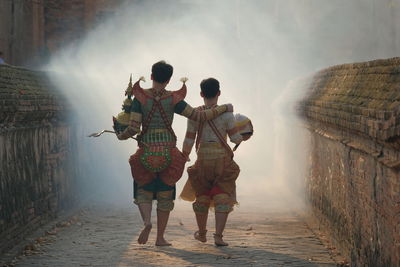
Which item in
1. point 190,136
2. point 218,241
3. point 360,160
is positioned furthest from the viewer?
point 190,136

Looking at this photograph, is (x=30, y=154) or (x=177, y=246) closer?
(x=177, y=246)

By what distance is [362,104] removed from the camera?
755 centimetres

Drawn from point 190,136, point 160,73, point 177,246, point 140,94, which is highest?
point 160,73

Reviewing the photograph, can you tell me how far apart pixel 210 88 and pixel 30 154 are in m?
2.43

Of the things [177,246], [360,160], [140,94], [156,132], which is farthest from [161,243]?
[360,160]

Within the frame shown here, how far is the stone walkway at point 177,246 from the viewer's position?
8.11 meters

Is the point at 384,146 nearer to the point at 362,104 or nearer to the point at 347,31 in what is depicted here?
the point at 362,104

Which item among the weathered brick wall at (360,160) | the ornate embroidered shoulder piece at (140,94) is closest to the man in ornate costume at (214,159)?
the ornate embroidered shoulder piece at (140,94)

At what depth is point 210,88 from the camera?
9.08m

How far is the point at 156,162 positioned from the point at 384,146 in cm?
293

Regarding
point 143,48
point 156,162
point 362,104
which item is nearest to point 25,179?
point 156,162

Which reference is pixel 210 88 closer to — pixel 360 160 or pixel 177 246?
pixel 177 246

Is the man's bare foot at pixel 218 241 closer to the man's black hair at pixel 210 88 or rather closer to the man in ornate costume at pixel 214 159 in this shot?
the man in ornate costume at pixel 214 159

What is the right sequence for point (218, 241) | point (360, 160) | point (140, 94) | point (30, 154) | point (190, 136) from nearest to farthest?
point (360, 160), point (140, 94), point (218, 241), point (190, 136), point (30, 154)
